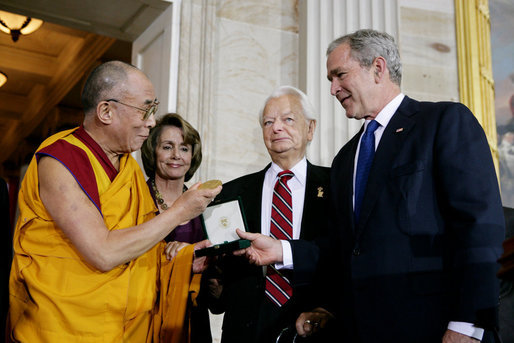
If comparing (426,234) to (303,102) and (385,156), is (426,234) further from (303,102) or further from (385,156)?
(303,102)

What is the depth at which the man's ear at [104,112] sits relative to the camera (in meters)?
2.87

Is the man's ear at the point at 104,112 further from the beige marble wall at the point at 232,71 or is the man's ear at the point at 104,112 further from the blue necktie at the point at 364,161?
the beige marble wall at the point at 232,71

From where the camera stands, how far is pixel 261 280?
3.13 metres

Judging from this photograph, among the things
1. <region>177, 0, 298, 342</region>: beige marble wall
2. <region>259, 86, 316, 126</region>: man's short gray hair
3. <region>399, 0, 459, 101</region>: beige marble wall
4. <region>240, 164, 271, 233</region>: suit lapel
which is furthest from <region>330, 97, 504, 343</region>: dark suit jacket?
<region>399, 0, 459, 101</region>: beige marble wall

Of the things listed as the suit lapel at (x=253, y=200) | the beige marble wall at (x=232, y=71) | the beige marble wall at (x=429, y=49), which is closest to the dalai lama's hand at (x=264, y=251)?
the suit lapel at (x=253, y=200)

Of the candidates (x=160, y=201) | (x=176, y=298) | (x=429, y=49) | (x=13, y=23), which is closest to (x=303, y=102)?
(x=160, y=201)

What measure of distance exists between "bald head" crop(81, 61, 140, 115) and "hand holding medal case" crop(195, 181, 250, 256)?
0.66 meters

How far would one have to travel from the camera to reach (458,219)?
2.35 meters

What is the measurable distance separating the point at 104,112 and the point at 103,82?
0.43 feet

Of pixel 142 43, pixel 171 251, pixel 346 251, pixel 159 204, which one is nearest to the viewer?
pixel 346 251

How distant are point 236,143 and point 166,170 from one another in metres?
1.25

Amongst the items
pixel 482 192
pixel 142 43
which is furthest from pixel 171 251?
pixel 142 43

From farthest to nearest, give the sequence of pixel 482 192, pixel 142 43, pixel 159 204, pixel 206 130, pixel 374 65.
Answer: pixel 142 43 → pixel 206 130 → pixel 159 204 → pixel 374 65 → pixel 482 192

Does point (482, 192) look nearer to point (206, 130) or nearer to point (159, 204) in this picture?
point (159, 204)
